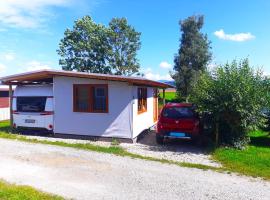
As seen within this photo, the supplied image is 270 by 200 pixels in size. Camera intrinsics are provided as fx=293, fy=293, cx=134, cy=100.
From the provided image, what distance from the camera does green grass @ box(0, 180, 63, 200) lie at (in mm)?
5859

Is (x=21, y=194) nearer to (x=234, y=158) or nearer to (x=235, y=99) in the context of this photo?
(x=234, y=158)

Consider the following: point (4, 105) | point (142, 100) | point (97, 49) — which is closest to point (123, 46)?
point (97, 49)

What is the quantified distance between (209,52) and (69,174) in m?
38.7

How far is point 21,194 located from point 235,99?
25.6 feet

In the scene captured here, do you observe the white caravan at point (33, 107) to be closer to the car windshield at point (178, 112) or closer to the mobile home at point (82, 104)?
the mobile home at point (82, 104)

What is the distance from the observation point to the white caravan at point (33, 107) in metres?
13.8

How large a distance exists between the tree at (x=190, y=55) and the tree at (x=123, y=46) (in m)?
7.64

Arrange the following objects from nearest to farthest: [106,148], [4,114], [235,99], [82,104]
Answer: [235,99] < [106,148] < [82,104] < [4,114]

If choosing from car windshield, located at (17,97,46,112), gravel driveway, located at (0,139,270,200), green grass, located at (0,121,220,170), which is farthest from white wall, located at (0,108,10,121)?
gravel driveway, located at (0,139,270,200)

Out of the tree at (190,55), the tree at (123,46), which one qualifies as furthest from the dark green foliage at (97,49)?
the tree at (190,55)

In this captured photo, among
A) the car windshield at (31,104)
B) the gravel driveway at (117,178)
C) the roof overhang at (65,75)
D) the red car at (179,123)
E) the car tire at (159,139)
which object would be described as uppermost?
the roof overhang at (65,75)

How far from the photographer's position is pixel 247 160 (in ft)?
30.7

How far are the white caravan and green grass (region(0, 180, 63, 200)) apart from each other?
24.6 ft

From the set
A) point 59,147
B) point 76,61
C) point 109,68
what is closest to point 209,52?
point 109,68
